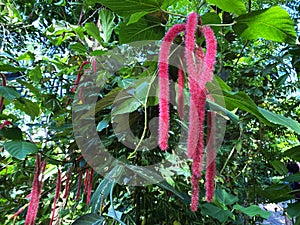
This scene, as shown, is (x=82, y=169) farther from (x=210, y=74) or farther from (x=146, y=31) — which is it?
(x=210, y=74)

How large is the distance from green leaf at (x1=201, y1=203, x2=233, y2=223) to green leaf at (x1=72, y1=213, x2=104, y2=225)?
28 centimetres

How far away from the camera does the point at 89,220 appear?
0.57 meters

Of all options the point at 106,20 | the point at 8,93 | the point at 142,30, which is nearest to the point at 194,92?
the point at 142,30

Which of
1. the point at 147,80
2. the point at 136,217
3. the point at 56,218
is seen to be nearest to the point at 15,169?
the point at 56,218

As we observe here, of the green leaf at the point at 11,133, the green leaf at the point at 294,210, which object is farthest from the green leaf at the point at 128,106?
the green leaf at the point at 294,210

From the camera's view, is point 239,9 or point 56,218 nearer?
point 239,9

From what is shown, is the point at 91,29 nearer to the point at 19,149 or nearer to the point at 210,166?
the point at 19,149

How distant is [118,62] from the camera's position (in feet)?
2.73

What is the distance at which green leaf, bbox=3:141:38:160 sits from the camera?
60cm

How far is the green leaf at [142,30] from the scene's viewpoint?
1.82 ft

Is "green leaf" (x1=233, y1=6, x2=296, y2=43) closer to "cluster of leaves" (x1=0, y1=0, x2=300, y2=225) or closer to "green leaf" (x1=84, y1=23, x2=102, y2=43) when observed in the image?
"cluster of leaves" (x1=0, y1=0, x2=300, y2=225)

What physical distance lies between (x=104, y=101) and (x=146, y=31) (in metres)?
0.18

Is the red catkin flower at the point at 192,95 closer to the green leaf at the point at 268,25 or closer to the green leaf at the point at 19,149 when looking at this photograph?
the green leaf at the point at 268,25

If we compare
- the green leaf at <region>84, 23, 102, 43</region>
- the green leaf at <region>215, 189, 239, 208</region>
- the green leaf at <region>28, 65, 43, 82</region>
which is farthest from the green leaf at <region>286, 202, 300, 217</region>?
the green leaf at <region>28, 65, 43, 82</region>
